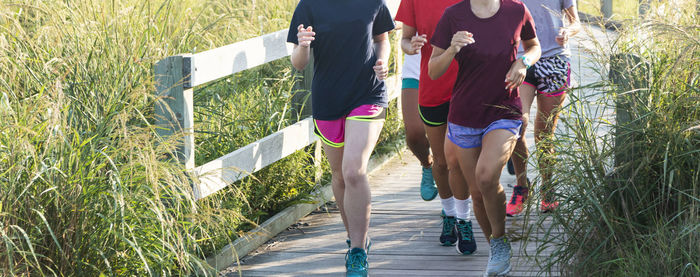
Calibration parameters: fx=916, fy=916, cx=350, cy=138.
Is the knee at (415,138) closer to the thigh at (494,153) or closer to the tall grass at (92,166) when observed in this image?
the tall grass at (92,166)

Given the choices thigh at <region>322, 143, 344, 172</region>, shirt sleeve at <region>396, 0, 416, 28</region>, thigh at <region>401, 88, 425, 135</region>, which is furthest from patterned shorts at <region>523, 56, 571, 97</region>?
thigh at <region>322, 143, 344, 172</region>

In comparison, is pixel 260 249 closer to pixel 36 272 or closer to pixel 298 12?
pixel 298 12

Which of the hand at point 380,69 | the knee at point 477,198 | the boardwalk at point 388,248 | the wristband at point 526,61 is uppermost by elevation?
the wristband at point 526,61

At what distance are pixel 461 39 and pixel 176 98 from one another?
1.57 metres

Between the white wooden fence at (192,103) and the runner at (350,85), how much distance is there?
49 cm

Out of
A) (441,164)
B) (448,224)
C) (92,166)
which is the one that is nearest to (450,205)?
(448,224)

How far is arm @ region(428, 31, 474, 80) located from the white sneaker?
3.27 ft

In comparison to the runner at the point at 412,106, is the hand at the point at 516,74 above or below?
above

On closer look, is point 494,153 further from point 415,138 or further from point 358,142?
point 415,138

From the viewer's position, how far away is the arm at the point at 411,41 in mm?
5301

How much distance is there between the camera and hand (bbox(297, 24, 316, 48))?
5.00 metres

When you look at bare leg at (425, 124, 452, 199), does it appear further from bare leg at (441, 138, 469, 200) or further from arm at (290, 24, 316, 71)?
arm at (290, 24, 316, 71)

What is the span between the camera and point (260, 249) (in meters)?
5.93

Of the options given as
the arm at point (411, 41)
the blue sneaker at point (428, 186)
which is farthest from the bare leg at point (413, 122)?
the arm at point (411, 41)
